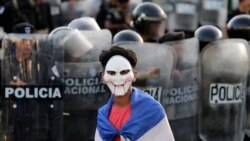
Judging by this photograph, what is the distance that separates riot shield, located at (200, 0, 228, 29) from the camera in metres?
17.4

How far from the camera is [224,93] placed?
35.9 feet

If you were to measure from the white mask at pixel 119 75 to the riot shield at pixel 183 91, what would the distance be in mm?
2301

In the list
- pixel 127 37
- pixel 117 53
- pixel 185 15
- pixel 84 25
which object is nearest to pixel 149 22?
pixel 84 25

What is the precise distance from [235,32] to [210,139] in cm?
158

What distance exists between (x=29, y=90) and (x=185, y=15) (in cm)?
762

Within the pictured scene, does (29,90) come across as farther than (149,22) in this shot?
No

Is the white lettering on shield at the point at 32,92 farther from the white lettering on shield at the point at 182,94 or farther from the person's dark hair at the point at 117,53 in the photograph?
the person's dark hair at the point at 117,53

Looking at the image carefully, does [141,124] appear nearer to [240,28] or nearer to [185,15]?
[240,28]

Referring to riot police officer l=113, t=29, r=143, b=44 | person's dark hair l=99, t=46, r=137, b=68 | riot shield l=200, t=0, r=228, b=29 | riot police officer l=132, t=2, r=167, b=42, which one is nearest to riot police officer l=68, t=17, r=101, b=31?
riot police officer l=113, t=29, r=143, b=44

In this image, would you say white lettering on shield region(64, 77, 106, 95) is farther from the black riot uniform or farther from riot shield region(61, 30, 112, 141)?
the black riot uniform

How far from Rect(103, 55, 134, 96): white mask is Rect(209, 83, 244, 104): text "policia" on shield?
271 centimetres

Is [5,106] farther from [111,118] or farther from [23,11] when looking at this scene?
[23,11]

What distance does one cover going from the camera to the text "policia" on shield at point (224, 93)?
10891 mm

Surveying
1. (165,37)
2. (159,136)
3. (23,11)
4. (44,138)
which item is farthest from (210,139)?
(23,11)
